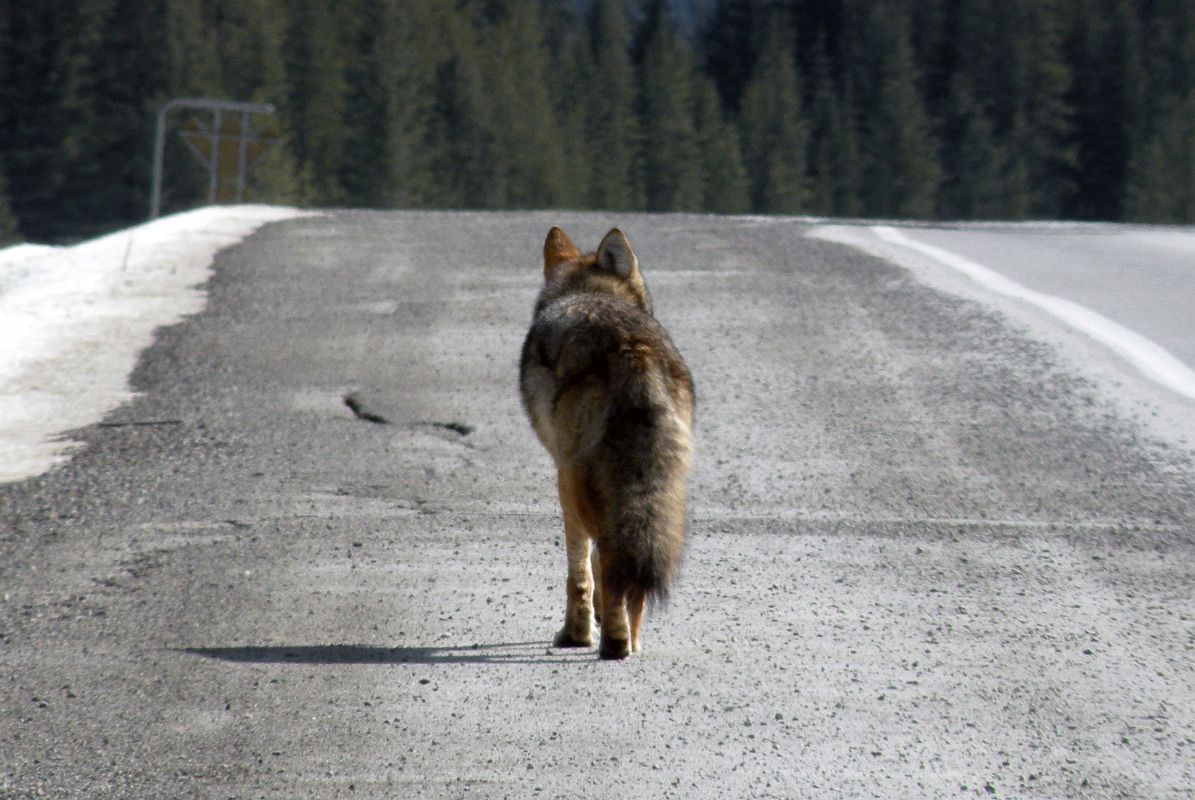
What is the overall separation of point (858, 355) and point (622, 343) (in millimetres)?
6193

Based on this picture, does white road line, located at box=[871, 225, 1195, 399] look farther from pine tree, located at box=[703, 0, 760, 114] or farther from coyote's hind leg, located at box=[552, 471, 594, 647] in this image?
pine tree, located at box=[703, 0, 760, 114]

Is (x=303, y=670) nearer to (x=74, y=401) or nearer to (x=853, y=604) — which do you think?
(x=853, y=604)

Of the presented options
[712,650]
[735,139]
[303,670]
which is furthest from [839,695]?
[735,139]

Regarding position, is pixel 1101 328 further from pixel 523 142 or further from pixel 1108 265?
pixel 523 142

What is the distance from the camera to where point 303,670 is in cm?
531

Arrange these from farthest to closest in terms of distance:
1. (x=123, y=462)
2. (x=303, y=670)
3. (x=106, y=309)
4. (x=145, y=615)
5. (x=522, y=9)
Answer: (x=522, y=9) < (x=106, y=309) < (x=123, y=462) < (x=145, y=615) < (x=303, y=670)

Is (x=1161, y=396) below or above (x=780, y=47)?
below

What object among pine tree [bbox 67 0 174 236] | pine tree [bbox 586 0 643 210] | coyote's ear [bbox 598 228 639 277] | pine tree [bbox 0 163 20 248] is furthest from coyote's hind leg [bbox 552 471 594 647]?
pine tree [bbox 586 0 643 210]

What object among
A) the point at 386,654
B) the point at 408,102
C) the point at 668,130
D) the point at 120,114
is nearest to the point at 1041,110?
the point at 668,130

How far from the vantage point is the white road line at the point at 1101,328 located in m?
10.3

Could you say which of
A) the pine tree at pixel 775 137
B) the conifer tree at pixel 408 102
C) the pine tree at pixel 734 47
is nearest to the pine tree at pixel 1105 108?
the pine tree at pixel 775 137

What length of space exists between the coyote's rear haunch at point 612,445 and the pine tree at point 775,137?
88796 mm

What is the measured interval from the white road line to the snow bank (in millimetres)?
6723

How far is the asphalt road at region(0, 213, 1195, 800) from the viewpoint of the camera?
4559 millimetres
